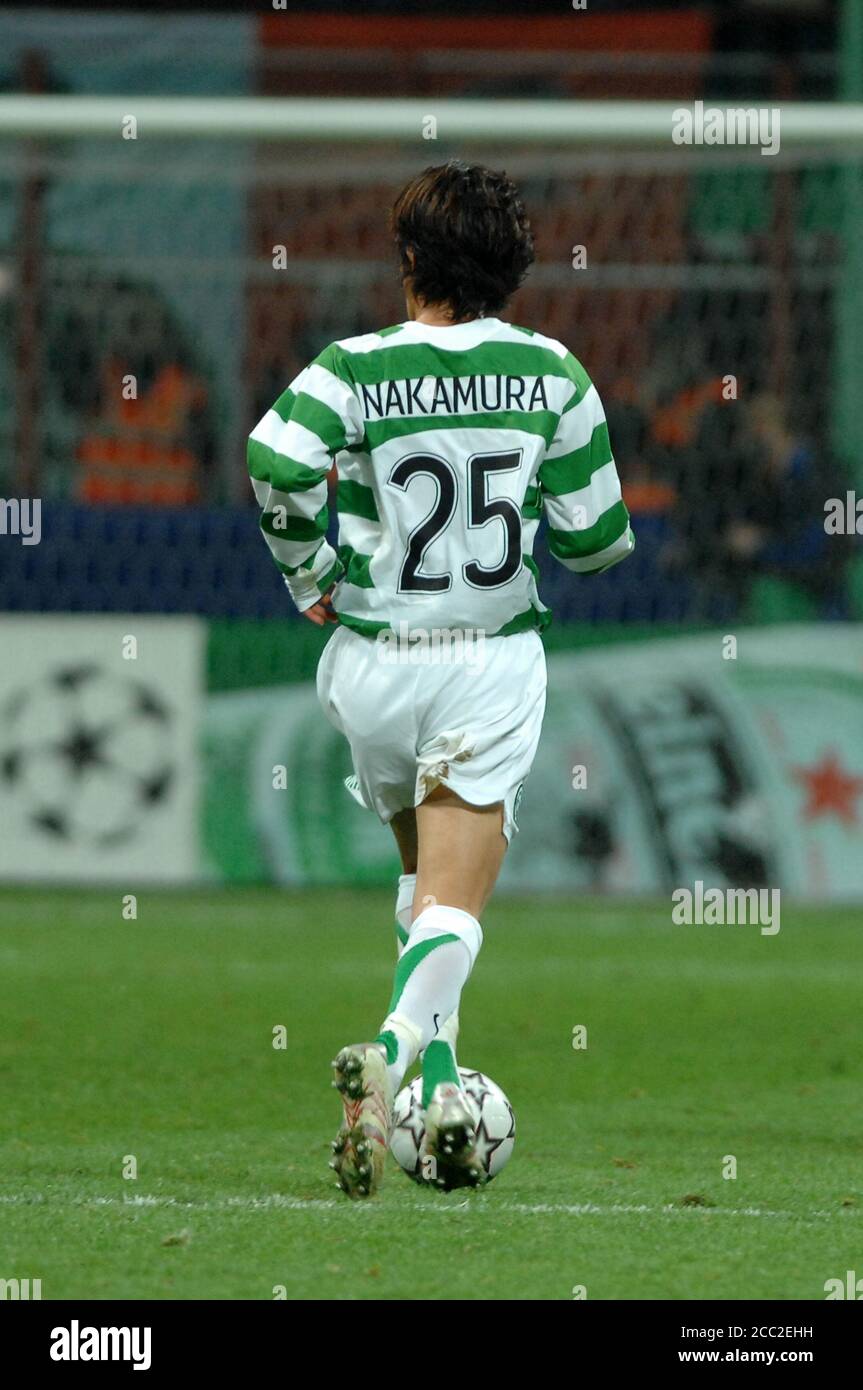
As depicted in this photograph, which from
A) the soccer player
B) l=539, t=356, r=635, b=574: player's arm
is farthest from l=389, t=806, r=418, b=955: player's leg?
l=539, t=356, r=635, b=574: player's arm

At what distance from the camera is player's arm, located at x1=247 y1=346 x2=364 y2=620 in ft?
14.7

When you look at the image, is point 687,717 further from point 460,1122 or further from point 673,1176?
point 460,1122

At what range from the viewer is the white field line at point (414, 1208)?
443 centimetres

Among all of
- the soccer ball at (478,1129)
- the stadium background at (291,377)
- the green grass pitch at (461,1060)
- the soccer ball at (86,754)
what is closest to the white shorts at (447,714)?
the soccer ball at (478,1129)

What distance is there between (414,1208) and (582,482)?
144 cm

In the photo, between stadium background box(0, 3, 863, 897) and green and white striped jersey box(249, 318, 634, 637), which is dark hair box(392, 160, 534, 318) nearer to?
green and white striped jersey box(249, 318, 634, 637)

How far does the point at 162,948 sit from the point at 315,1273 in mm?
5333

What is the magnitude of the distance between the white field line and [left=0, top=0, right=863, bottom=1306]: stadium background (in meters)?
0.02

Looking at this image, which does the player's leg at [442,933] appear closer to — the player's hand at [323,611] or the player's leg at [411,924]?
the player's leg at [411,924]

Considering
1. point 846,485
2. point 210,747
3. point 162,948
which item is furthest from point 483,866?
point 846,485

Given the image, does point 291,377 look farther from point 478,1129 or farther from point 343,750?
point 478,1129

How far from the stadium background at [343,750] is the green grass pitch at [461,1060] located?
0.02m

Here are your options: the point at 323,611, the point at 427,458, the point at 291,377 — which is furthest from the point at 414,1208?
the point at 291,377

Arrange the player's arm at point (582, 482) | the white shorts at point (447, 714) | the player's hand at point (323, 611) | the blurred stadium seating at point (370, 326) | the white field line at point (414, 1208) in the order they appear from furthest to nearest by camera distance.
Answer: the blurred stadium seating at point (370, 326)
the player's hand at point (323, 611)
the player's arm at point (582, 482)
the white shorts at point (447, 714)
the white field line at point (414, 1208)
